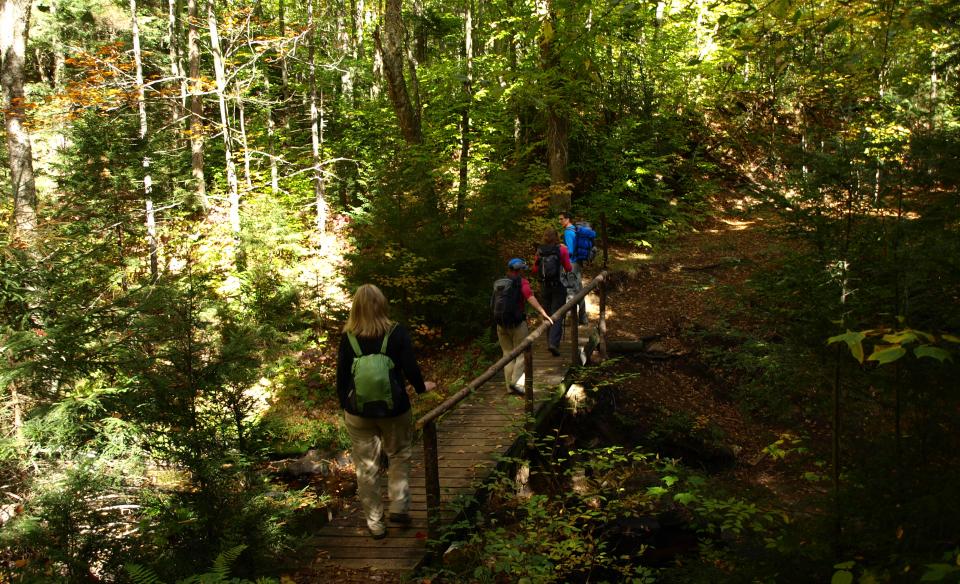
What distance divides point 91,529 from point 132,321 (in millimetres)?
2301

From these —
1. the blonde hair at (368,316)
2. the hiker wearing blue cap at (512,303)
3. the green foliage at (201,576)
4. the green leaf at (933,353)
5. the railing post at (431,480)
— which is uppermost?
the green leaf at (933,353)

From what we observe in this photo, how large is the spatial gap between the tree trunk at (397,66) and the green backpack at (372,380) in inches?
337

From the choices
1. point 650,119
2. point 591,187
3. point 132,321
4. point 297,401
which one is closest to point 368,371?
point 132,321

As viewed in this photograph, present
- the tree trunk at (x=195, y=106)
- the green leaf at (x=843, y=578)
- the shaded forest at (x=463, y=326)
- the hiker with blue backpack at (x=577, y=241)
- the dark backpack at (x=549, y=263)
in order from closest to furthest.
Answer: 1. the green leaf at (x=843, y=578)
2. the shaded forest at (x=463, y=326)
3. the dark backpack at (x=549, y=263)
4. the hiker with blue backpack at (x=577, y=241)
5. the tree trunk at (x=195, y=106)

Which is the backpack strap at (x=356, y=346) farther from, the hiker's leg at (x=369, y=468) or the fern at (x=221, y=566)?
the fern at (x=221, y=566)

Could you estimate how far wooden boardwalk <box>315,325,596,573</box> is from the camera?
195 inches

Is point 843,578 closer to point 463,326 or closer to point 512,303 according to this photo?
point 512,303

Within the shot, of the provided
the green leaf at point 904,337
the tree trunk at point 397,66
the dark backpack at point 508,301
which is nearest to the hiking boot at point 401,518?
the dark backpack at point 508,301

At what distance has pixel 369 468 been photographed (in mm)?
5129

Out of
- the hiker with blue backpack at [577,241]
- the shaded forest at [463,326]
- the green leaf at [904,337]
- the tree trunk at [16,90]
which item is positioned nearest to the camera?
the green leaf at [904,337]

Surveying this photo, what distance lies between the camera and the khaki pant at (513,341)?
7820 millimetres

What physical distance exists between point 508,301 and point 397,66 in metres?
6.62

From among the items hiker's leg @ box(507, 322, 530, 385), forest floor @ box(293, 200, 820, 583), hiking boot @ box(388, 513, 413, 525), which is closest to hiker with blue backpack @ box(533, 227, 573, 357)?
hiker's leg @ box(507, 322, 530, 385)

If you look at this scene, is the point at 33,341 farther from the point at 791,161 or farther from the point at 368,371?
the point at 791,161
